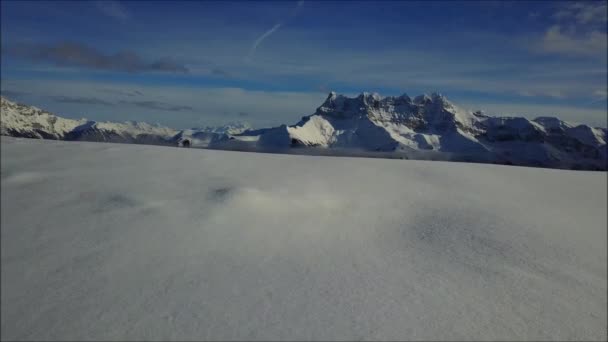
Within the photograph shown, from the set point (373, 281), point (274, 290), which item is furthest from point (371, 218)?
point (274, 290)

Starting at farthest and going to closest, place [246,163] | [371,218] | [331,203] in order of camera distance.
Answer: [246,163]
[331,203]
[371,218]

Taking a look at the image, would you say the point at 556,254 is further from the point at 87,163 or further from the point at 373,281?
the point at 87,163

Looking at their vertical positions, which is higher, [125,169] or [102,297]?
[125,169]

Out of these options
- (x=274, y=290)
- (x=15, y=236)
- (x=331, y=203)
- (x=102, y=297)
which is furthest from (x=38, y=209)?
(x=331, y=203)

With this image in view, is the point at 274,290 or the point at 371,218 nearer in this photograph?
the point at 274,290

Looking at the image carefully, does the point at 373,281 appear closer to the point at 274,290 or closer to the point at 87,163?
the point at 274,290

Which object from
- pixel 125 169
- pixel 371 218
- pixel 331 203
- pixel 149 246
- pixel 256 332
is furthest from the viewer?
pixel 125 169
